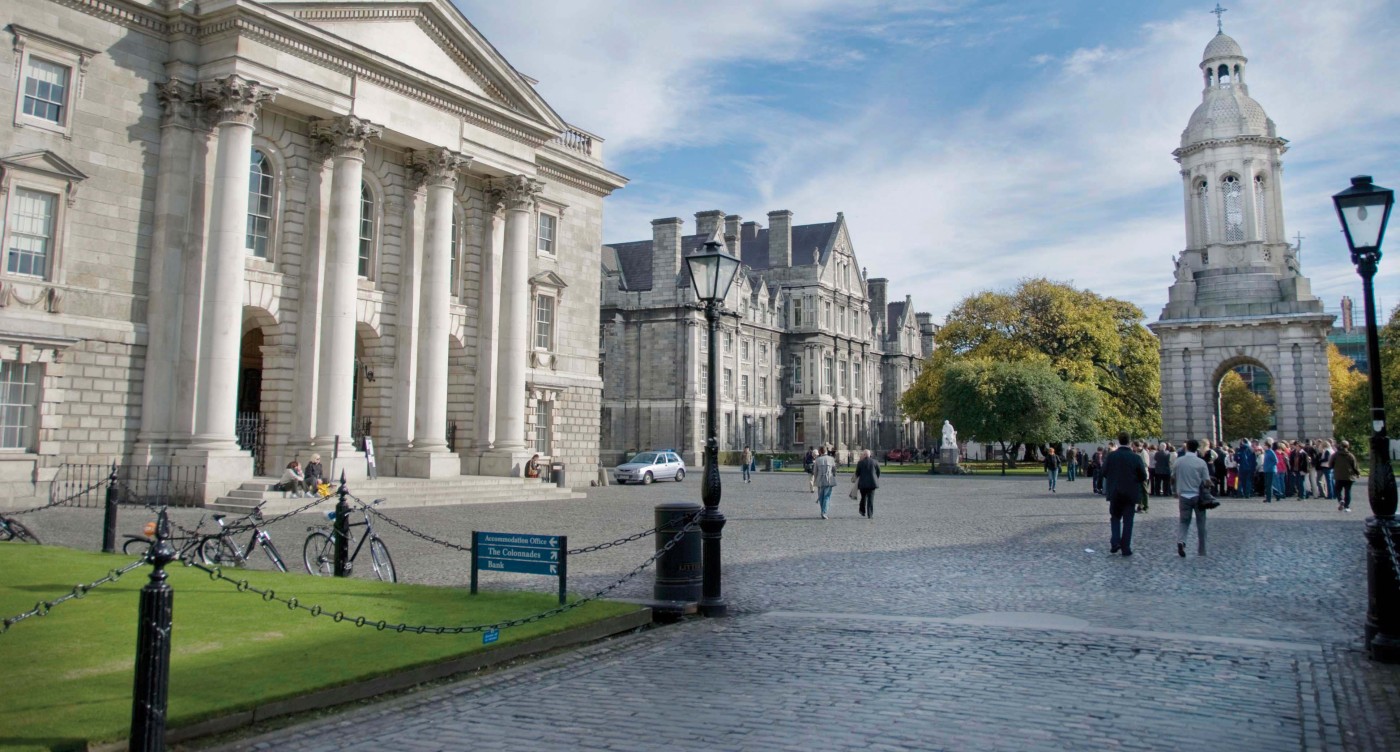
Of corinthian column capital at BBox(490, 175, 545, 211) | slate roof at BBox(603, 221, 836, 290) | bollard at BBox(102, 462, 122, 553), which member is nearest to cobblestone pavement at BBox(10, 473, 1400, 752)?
bollard at BBox(102, 462, 122, 553)

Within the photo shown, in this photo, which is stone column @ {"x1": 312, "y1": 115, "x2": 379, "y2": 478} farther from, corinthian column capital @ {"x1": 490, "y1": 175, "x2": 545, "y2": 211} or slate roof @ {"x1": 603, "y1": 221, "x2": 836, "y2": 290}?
slate roof @ {"x1": 603, "y1": 221, "x2": 836, "y2": 290}

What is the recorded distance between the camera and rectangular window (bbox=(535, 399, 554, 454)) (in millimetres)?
37000

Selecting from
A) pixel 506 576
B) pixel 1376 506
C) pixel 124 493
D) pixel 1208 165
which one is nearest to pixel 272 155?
pixel 124 493

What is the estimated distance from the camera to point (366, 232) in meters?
29.6

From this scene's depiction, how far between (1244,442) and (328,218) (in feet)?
96.9

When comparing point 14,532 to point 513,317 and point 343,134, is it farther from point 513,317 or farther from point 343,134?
point 513,317

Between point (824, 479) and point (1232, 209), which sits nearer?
point (824, 479)

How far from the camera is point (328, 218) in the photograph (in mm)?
27016

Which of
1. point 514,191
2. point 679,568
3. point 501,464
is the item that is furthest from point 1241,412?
point 679,568

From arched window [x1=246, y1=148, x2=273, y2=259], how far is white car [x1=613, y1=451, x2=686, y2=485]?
20966 millimetres

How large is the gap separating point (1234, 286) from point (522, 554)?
5435 centimetres

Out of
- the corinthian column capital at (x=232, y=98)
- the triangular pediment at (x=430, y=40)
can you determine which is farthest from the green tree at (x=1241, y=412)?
the corinthian column capital at (x=232, y=98)

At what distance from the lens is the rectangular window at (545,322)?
3712 cm

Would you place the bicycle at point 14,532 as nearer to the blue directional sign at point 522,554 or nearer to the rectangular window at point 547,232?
the blue directional sign at point 522,554
